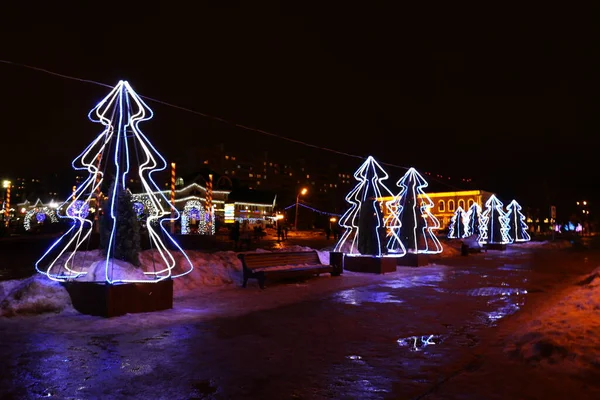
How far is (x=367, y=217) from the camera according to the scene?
17344 millimetres

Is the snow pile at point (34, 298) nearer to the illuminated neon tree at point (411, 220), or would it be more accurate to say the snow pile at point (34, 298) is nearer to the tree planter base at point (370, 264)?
the tree planter base at point (370, 264)

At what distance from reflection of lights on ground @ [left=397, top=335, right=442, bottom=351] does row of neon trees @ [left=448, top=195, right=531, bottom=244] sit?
27.2 metres

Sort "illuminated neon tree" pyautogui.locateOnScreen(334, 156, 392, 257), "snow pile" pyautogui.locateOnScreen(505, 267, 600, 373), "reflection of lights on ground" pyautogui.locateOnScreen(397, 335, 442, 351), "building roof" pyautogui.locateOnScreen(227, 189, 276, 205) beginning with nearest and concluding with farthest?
"snow pile" pyautogui.locateOnScreen(505, 267, 600, 373), "reflection of lights on ground" pyautogui.locateOnScreen(397, 335, 442, 351), "illuminated neon tree" pyautogui.locateOnScreen(334, 156, 392, 257), "building roof" pyautogui.locateOnScreen(227, 189, 276, 205)

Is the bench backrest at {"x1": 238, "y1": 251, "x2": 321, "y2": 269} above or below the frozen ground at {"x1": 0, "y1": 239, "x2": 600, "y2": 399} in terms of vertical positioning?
above

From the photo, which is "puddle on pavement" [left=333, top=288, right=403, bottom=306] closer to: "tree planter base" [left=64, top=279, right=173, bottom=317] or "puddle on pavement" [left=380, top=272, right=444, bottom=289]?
"puddle on pavement" [left=380, top=272, right=444, bottom=289]

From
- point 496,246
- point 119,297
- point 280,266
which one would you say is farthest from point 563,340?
point 496,246

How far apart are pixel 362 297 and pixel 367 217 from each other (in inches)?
262

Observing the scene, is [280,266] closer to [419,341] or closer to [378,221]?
[378,221]

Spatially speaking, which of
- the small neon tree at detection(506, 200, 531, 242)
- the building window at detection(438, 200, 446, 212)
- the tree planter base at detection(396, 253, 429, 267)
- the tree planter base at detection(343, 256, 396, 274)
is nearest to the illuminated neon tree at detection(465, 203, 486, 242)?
the small neon tree at detection(506, 200, 531, 242)

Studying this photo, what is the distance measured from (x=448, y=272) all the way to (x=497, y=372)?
11.9m

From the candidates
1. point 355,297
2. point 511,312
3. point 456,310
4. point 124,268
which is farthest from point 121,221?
point 511,312

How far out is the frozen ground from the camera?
4906 millimetres

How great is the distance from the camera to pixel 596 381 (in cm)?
493

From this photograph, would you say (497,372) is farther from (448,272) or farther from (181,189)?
(181,189)
